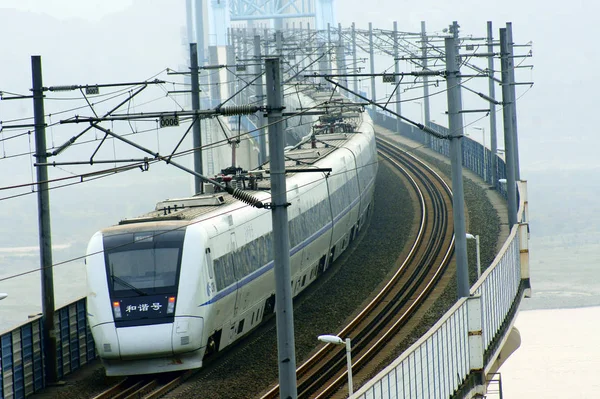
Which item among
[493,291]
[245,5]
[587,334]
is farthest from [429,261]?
[245,5]

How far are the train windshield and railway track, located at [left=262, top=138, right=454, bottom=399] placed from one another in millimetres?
3065

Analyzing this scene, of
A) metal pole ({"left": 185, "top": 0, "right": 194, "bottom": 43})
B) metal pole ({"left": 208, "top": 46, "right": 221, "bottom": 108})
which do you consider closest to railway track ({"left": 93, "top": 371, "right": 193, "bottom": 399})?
metal pole ({"left": 208, "top": 46, "right": 221, "bottom": 108})

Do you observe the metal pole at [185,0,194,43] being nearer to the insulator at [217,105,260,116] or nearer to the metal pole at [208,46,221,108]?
the metal pole at [208,46,221,108]

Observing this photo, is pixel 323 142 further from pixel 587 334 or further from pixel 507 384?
pixel 587 334

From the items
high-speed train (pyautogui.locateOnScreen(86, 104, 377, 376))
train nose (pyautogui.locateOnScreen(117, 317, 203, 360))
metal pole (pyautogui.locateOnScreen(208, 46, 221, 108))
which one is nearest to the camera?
train nose (pyautogui.locateOnScreen(117, 317, 203, 360))

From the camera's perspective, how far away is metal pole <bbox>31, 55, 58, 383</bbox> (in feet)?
70.7

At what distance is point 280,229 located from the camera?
15461 mm

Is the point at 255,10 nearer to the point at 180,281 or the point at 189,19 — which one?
the point at 189,19

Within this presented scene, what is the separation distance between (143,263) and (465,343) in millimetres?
6581

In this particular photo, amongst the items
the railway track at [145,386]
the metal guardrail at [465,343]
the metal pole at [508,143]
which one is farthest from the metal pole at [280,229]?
the metal pole at [508,143]

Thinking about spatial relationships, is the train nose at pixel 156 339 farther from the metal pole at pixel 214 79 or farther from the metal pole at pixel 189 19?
the metal pole at pixel 189 19

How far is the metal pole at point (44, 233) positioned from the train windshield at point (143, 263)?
1.57 metres

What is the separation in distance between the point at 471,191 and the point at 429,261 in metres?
13.9

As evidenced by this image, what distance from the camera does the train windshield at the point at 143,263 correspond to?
20766mm
